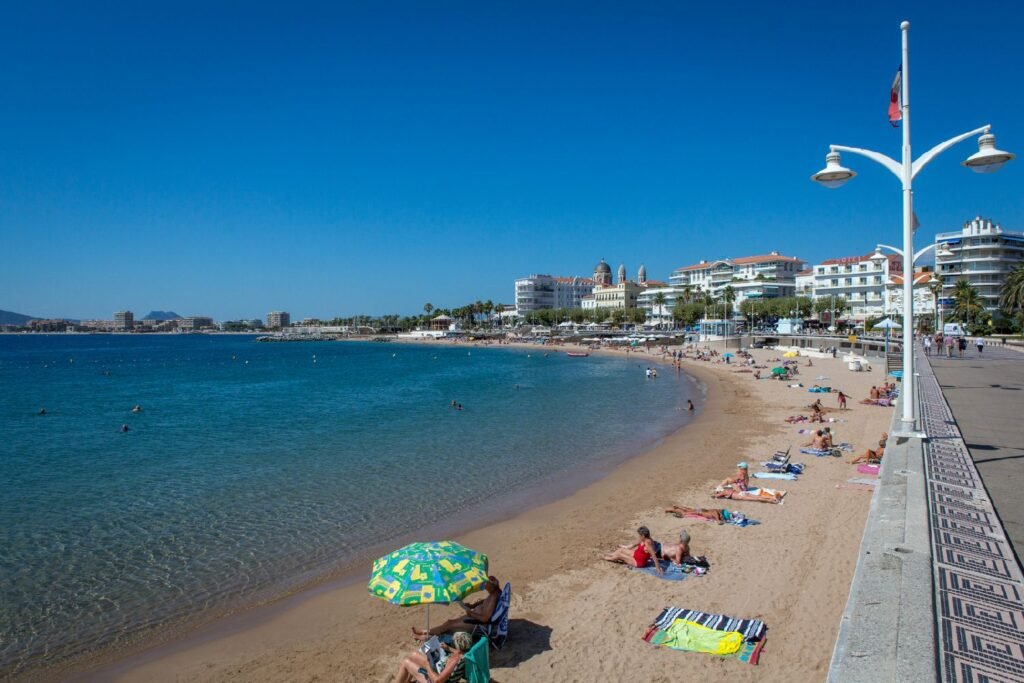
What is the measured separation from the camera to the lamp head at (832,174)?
9727 millimetres

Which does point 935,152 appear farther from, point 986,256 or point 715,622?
point 986,256

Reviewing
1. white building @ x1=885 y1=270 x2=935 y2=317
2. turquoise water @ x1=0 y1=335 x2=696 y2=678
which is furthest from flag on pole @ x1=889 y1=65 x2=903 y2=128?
white building @ x1=885 y1=270 x2=935 y2=317

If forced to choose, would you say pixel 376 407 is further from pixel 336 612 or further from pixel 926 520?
pixel 926 520

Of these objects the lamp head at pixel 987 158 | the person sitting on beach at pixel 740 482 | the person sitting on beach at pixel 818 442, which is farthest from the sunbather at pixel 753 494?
the lamp head at pixel 987 158

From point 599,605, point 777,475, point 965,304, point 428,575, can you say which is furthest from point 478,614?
point 965,304

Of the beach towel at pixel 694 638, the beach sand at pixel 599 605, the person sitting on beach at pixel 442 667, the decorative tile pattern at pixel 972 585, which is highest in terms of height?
the decorative tile pattern at pixel 972 585

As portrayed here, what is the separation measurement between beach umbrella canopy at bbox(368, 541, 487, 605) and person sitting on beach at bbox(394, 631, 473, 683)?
495 millimetres

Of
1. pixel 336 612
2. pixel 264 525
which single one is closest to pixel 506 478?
pixel 264 525

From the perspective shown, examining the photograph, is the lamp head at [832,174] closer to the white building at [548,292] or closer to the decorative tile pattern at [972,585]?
the decorative tile pattern at [972,585]

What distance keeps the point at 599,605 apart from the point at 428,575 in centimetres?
286

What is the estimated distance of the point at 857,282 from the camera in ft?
308

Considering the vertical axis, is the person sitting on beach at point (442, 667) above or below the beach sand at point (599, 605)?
above

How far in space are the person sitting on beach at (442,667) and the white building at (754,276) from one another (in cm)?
10572

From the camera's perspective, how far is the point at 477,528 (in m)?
13.3
